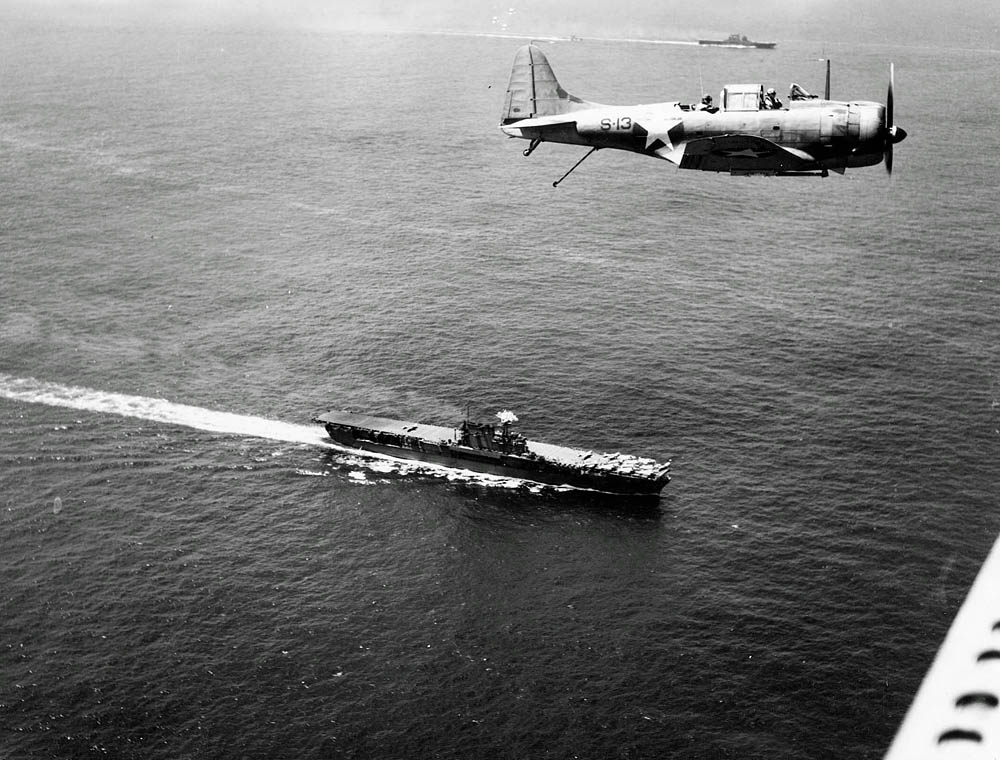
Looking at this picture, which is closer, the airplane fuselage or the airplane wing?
the airplane fuselage

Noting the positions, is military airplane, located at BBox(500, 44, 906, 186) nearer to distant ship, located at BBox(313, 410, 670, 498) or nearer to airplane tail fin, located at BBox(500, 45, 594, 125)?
airplane tail fin, located at BBox(500, 45, 594, 125)

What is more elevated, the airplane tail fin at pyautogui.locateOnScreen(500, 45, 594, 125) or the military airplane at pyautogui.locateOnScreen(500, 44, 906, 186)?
the airplane tail fin at pyautogui.locateOnScreen(500, 45, 594, 125)

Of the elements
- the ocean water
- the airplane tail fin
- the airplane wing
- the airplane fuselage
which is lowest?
the ocean water

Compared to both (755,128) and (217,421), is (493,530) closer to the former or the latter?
(217,421)

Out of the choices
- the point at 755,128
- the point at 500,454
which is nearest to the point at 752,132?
the point at 755,128

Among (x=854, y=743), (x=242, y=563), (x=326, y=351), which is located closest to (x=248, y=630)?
(x=242, y=563)

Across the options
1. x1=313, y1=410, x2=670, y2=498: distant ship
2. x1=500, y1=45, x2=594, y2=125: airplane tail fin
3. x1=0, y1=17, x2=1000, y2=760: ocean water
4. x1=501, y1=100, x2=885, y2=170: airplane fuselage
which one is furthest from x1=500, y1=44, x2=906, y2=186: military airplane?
x1=313, y1=410, x2=670, y2=498: distant ship
